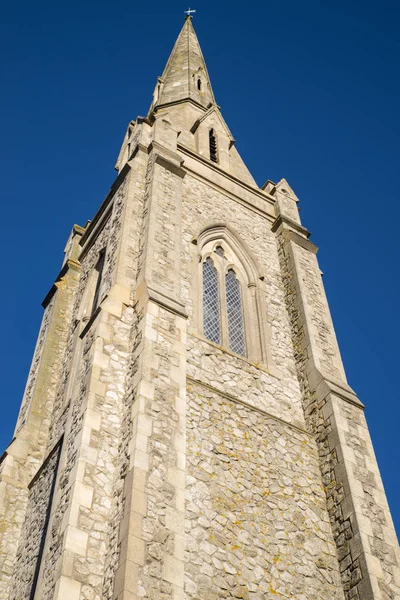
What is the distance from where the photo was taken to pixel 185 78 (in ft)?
88.7

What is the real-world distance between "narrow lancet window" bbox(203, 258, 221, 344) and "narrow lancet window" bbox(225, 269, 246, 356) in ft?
1.09

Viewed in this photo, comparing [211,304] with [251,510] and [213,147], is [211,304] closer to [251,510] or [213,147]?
[251,510]

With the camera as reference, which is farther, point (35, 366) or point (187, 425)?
point (35, 366)

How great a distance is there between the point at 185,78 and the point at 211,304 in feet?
50.4

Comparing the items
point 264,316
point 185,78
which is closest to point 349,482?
point 264,316

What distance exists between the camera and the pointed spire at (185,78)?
A: 25344 millimetres

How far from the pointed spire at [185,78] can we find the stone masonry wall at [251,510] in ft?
51.4

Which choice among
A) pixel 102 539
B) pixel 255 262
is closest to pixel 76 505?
pixel 102 539

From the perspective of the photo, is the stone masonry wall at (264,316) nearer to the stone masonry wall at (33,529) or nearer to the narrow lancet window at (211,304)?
the narrow lancet window at (211,304)

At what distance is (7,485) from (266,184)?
11.1 metres

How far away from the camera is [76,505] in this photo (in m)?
8.64

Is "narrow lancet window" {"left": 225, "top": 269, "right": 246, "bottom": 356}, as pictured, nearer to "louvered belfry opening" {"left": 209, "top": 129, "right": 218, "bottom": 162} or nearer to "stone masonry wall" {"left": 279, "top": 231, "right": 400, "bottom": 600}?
"stone masonry wall" {"left": 279, "top": 231, "right": 400, "bottom": 600}

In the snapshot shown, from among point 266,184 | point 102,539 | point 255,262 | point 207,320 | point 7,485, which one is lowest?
point 102,539

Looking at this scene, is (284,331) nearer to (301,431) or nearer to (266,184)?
(301,431)
